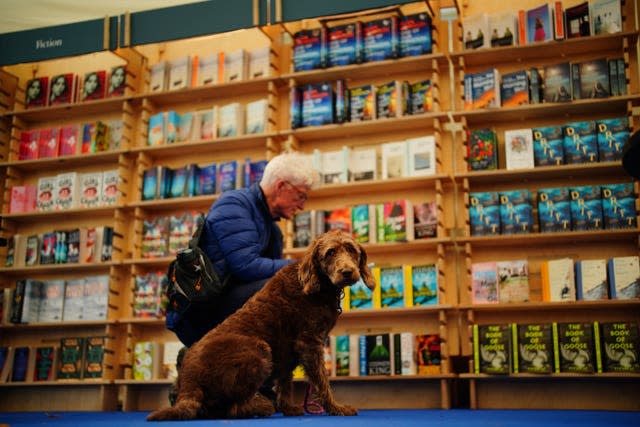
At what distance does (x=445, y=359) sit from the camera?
480 cm

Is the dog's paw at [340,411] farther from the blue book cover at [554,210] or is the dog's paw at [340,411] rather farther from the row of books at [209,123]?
the row of books at [209,123]

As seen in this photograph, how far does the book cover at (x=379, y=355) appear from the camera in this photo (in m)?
4.89

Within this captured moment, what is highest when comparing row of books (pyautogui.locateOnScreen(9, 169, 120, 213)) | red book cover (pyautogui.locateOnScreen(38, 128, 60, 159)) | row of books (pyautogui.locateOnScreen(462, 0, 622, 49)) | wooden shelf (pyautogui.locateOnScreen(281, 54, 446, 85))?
row of books (pyautogui.locateOnScreen(462, 0, 622, 49))

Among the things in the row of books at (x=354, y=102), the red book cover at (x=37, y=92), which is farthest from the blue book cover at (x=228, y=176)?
the red book cover at (x=37, y=92)

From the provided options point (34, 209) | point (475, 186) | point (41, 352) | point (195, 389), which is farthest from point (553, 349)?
point (34, 209)

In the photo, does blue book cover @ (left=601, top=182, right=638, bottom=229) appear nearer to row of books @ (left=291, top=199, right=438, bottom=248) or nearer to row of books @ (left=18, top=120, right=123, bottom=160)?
row of books @ (left=291, top=199, right=438, bottom=248)

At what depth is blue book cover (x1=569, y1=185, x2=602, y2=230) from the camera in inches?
186

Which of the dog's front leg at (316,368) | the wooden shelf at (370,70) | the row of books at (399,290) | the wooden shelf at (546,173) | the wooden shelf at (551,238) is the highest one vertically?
the wooden shelf at (370,70)

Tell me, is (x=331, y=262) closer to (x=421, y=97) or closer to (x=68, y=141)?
(x=421, y=97)

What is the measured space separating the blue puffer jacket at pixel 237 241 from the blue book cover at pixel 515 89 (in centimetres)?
250

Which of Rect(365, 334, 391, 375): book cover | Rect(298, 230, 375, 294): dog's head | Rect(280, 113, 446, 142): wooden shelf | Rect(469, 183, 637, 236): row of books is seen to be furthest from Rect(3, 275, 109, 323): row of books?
Rect(298, 230, 375, 294): dog's head

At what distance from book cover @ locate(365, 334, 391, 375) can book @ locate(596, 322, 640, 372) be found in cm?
136

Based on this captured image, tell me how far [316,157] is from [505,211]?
4.67ft

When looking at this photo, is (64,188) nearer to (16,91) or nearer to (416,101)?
(16,91)
